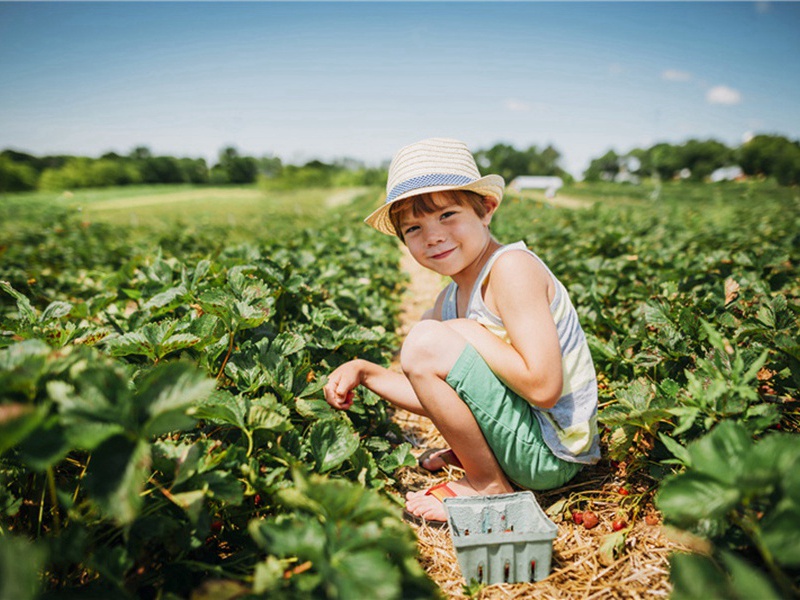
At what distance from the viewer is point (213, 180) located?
79812 millimetres

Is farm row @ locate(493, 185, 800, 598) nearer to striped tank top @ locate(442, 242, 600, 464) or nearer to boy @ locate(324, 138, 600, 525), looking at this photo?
striped tank top @ locate(442, 242, 600, 464)

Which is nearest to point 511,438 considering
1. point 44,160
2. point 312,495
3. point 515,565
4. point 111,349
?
point 515,565

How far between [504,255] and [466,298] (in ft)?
1.30

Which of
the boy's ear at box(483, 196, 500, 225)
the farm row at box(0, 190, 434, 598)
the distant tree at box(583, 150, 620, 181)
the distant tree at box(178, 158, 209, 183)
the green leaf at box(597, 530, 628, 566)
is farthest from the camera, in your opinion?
the distant tree at box(583, 150, 620, 181)

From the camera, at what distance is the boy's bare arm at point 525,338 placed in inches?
59.1

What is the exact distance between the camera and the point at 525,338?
4.96ft

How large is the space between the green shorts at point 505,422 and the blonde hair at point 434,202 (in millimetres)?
594

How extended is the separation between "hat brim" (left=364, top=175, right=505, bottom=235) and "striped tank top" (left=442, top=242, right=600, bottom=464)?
0.29m

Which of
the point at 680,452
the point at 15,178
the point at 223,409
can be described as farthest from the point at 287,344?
the point at 15,178

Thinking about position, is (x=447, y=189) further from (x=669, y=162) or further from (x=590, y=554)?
(x=669, y=162)

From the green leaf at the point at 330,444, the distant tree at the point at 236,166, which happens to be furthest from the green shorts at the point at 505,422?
the distant tree at the point at 236,166

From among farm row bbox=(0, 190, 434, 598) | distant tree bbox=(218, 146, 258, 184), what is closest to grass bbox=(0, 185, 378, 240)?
farm row bbox=(0, 190, 434, 598)

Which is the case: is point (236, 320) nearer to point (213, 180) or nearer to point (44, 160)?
point (213, 180)

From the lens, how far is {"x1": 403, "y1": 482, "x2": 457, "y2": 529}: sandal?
5.63ft
